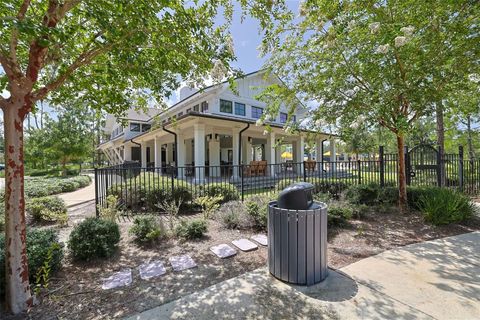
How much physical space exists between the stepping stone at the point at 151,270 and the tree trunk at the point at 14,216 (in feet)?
3.87

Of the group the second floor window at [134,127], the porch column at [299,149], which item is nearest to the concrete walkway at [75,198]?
the second floor window at [134,127]

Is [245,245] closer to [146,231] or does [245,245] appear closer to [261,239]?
[261,239]

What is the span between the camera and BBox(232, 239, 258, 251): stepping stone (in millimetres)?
3996

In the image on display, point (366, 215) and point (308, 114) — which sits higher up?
point (308, 114)

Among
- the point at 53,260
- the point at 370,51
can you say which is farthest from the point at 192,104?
the point at 53,260

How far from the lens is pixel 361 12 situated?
14.4ft

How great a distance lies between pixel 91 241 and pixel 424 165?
936 centimetres

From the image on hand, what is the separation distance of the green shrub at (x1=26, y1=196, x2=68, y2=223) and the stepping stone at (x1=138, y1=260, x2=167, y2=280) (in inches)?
140

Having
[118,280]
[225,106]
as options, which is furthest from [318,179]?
[225,106]

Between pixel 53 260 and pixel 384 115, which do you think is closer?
pixel 53 260

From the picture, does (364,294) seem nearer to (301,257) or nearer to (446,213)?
(301,257)

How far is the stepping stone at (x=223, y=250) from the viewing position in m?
3.77

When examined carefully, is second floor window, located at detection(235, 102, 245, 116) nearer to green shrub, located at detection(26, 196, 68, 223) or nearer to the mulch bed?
green shrub, located at detection(26, 196, 68, 223)

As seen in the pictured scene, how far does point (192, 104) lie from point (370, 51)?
46.2 ft
